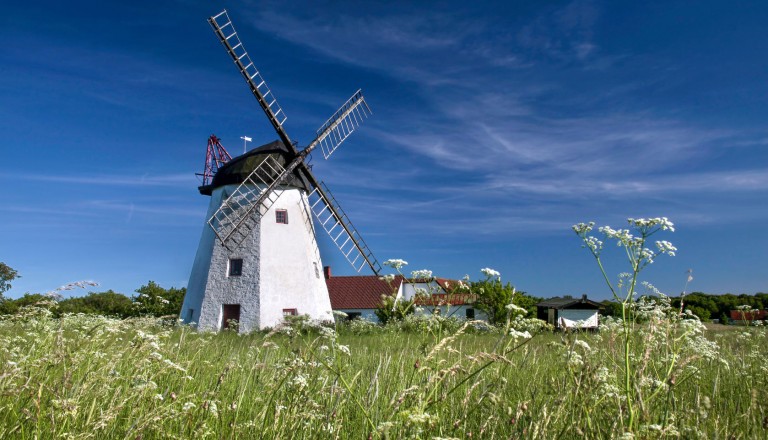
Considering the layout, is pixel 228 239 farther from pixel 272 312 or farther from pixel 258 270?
pixel 272 312

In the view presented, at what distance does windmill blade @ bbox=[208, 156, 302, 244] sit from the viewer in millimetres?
26172

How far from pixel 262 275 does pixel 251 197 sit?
13.3 ft

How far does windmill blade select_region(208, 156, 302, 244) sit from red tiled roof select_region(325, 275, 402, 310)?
62.3 ft

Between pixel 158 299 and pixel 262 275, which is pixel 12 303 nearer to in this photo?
pixel 158 299

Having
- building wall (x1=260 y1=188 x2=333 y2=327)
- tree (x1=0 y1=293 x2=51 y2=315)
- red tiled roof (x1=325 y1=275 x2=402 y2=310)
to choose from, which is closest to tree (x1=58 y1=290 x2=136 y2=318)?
tree (x1=0 y1=293 x2=51 y2=315)

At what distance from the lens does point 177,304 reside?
136 ft

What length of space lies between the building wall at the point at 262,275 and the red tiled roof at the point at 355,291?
17.0 metres

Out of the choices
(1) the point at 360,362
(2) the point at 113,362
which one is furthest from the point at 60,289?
(1) the point at 360,362

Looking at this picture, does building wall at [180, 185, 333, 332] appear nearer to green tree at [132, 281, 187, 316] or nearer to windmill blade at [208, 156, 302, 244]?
windmill blade at [208, 156, 302, 244]

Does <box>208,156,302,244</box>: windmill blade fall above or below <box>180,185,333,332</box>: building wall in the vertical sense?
above

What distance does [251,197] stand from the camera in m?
26.6

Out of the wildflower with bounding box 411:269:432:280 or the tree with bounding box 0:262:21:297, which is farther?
the tree with bounding box 0:262:21:297

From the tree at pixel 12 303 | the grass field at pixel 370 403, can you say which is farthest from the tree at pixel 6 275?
the grass field at pixel 370 403

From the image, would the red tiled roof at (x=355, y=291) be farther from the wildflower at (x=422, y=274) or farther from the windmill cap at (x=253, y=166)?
the wildflower at (x=422, y=274)
